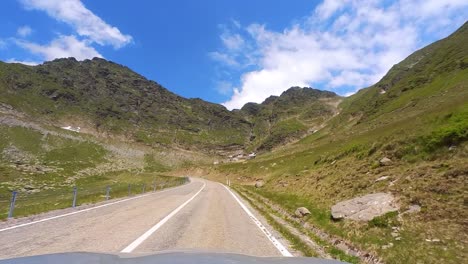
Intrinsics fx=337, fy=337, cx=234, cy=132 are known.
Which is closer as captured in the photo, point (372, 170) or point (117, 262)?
point (117, 262)

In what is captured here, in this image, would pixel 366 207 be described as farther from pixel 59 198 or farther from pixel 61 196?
pixel 61 196

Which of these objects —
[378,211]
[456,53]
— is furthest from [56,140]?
[456,53]

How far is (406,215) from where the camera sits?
11.0 m

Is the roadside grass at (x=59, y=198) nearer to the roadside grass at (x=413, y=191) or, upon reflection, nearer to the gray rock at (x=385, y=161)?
the roadside grass at (x=413, y=191)

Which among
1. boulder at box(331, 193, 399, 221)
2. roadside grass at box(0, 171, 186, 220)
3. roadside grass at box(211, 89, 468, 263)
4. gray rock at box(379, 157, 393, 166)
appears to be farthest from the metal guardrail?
gray rock at box(379, 157, 393, 166)

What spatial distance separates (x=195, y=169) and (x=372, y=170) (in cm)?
10174

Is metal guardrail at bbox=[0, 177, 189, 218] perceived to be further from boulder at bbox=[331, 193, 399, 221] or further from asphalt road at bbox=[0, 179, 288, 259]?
boulder at bbox=[331, 193, 399, 221]

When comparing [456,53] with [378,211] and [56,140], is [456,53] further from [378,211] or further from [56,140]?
[56,140]

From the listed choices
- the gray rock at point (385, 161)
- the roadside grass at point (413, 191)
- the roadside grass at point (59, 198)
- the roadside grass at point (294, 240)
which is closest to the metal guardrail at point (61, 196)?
the roadside grass at point (59, 198)

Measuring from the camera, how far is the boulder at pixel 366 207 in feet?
40.0

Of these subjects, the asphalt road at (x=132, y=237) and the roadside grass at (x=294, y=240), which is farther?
the roadside grass at (x=294, y=240)

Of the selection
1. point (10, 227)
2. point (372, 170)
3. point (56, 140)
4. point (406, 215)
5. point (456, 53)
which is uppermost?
point (456, 53)

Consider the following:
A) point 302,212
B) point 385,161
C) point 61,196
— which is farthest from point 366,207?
point 61,196

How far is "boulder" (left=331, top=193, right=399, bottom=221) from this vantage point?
12195 millimetres
